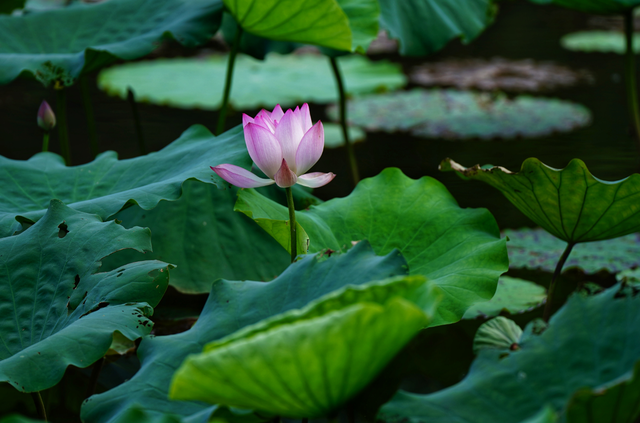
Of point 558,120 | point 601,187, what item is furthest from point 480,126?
point 601,187

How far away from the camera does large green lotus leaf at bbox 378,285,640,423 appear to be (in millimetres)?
560

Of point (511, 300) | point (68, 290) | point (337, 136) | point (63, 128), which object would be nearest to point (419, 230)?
point (511, 300)

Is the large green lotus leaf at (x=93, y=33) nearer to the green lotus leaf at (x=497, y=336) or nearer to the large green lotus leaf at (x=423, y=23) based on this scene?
the large green lotus leaf at (x=423, y=23)

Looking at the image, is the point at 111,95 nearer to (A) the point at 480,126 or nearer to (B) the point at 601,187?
(A) the point at 480,126

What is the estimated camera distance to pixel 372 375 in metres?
0.55

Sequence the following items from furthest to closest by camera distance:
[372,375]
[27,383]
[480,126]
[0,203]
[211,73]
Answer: [211,73] < [480,126] < [0,203] < [27,383] < [372,375]

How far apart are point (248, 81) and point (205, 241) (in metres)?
1.98

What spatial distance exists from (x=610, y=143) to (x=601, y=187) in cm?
155

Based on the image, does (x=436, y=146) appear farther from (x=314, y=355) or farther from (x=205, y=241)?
(x=314, y=355)

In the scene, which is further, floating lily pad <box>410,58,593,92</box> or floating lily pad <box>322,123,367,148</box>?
floating lily pad <box>410,58,593,92</box>

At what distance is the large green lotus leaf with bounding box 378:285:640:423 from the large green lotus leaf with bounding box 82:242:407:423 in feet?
0.49

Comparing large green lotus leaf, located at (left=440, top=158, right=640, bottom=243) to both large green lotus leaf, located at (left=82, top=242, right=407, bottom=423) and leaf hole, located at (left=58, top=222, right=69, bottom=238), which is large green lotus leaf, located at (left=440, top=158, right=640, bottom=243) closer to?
large green lotus leaf, located at (left=82, top=242, right=407, bottom=423)

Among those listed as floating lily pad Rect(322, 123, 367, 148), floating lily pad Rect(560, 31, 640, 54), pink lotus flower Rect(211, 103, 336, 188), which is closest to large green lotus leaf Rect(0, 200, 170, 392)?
pink lotus flower Rect(211, 103, 336, 188)

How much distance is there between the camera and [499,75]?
3404 mm
